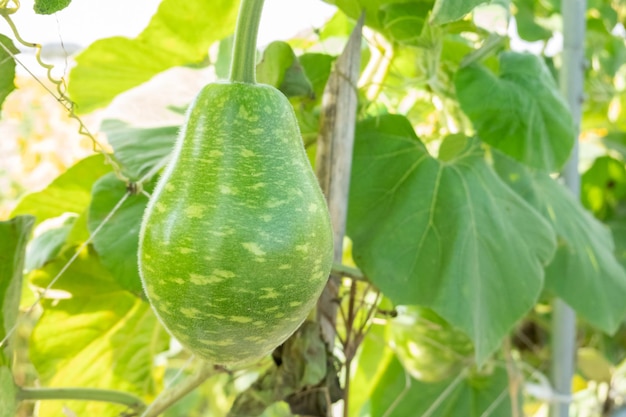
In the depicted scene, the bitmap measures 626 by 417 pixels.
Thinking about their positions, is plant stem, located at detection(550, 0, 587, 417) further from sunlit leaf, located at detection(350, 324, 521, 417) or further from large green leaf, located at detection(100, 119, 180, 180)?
large green leaf, located at detection(100, 119, 180, 180)

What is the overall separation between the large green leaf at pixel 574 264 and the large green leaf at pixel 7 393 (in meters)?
0.84

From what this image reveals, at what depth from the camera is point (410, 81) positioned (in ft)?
3.58

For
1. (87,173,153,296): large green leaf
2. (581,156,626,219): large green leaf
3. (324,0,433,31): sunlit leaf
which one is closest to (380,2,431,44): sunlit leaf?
(324,0,433,31): sunlit leaf

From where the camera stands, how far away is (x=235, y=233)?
0.55m

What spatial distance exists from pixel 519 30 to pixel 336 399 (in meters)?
1.15

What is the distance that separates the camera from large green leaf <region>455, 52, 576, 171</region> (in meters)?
1.02

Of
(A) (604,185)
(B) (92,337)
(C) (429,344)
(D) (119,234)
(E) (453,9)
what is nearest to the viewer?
(E) (453,9)

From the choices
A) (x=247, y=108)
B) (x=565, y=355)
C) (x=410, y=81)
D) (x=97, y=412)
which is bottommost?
(x=565, y=355)

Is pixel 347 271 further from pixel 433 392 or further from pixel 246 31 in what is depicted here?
pixel 433 392

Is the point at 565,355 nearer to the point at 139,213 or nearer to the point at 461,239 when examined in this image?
the point at 461,239

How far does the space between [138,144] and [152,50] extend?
1.00ft


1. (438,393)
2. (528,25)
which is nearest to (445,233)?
(438,393)

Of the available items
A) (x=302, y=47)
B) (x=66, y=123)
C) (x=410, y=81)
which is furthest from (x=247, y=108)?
(x=66, y=123)

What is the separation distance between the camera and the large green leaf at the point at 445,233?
0.97 meters
